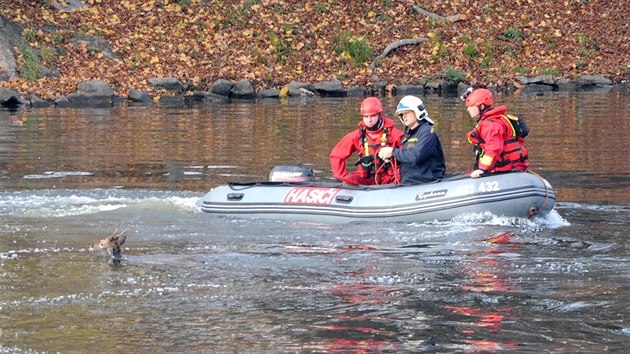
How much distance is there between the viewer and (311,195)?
1395cm

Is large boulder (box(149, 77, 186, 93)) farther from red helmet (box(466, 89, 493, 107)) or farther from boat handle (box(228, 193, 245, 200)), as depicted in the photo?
red helmet (box(466, 89, 493, 107))

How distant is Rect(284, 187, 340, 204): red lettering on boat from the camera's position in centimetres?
1382

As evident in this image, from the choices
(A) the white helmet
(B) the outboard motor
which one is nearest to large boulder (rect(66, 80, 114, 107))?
(B) the outboard motor

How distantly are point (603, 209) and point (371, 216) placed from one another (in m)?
2.57

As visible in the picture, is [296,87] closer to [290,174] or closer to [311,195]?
[290,174]

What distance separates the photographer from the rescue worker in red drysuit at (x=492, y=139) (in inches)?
526

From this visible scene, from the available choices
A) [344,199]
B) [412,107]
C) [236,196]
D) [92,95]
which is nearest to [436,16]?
[92,95]

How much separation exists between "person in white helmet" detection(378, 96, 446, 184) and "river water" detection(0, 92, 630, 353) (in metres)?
0.85

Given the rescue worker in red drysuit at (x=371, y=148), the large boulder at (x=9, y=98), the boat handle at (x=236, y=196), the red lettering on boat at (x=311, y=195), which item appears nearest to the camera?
the red lettering on boat at (x=311, y=195)

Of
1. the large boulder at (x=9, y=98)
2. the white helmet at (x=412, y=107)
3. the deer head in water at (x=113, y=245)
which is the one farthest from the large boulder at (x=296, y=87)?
the deer head in water at (x=113, y=245)

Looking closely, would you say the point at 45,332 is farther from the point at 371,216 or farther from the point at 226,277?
the point at 371,216

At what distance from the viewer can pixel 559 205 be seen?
14430mm

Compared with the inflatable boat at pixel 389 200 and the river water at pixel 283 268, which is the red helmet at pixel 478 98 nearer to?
the inflatable boat at pixel 389 200

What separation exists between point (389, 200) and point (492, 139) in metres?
1.24
